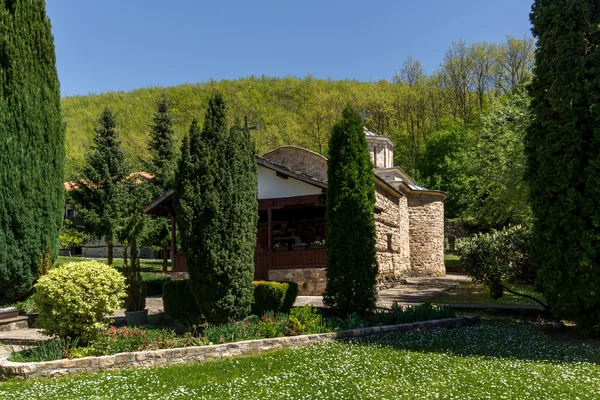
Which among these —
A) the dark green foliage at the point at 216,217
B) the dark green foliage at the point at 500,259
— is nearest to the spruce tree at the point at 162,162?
the dark green foliage at the point at 216,217

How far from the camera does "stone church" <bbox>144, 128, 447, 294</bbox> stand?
604 inches

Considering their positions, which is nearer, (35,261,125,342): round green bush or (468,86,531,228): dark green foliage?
(35,261,125,342): round green bush

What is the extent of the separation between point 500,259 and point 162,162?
715 inches

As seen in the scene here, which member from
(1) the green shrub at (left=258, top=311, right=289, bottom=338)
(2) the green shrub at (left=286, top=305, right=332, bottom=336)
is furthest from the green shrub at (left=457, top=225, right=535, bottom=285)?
(1) the green shrub at (left=258, top=311, right=289, bottom=338)

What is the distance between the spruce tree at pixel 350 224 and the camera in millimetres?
9609

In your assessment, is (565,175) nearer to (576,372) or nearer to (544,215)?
(544,215)

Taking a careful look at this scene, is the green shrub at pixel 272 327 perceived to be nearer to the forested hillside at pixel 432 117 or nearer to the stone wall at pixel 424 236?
the stone wall at pixel 424 236

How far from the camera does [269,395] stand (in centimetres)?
526

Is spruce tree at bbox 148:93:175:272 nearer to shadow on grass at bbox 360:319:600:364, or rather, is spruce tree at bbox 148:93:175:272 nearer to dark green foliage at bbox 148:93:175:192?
dark green foliage at bbox 148:93:175:192

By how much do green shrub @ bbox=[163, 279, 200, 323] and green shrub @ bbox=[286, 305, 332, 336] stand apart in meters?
3.27

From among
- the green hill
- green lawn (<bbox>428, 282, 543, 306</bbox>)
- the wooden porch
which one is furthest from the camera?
the green hill

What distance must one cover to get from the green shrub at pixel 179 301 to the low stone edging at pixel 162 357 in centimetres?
361

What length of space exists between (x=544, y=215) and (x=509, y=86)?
2905cm

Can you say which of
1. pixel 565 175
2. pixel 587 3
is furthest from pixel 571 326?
pixel 587 3
